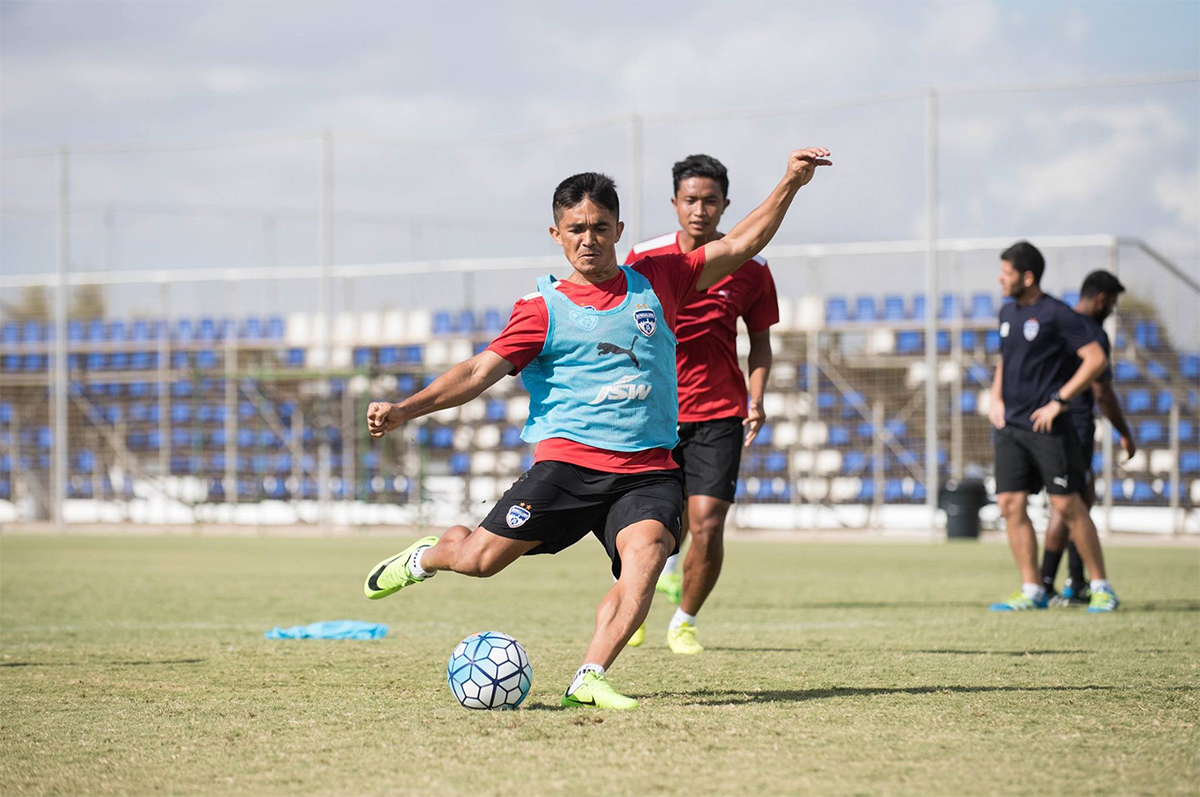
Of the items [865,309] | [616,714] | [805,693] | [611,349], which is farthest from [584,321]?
[865,309]

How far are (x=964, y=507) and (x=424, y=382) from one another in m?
9.13

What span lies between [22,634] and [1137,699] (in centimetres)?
564

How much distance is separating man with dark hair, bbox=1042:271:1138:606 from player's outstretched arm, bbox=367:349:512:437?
5643mm

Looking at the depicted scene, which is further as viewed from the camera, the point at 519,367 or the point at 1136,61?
the point at 1136,61

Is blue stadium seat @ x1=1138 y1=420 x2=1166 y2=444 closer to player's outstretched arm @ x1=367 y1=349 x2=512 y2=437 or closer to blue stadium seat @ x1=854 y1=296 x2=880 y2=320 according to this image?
blue stadium seat @ x1=854 y1=296 x2=880 y2=320

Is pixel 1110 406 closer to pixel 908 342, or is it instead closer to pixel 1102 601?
pixel 1102 601

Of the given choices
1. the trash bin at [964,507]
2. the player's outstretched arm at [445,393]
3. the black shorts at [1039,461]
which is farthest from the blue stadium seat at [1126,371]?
the player's outstretched arm at [445,393]

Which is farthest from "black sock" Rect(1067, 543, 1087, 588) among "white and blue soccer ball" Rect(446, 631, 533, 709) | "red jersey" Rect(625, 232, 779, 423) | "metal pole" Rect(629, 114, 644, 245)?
"metal pole" Rect(629, 114, 644, 245)

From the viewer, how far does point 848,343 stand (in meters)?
21.9

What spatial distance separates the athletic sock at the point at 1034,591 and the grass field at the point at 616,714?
26 centimetres

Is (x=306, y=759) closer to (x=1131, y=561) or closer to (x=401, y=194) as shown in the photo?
(x=1131, y=561)

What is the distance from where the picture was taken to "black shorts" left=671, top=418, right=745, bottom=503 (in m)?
6.47

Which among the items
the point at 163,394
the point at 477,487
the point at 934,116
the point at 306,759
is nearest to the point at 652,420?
the point at 306,759

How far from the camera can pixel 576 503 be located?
15.4 feet
